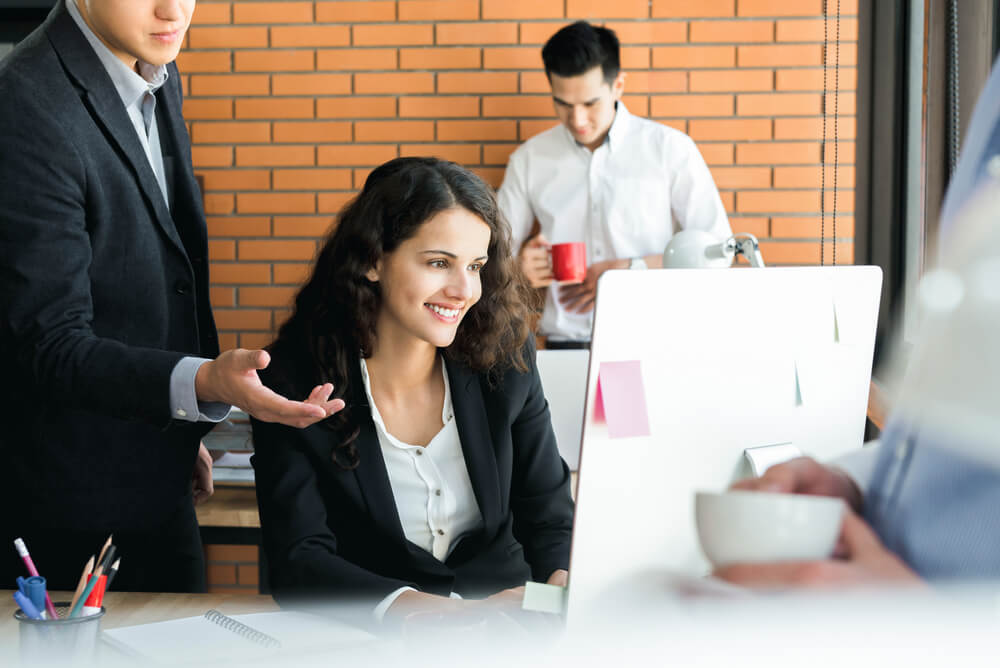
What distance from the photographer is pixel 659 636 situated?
12.0 inches

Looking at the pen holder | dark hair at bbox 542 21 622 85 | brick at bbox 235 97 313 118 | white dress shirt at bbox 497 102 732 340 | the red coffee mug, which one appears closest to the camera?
the pen holder

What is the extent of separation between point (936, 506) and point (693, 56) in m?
3.09

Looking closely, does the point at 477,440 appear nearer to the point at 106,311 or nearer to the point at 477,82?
the point at 106,311

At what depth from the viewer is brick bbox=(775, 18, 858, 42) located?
3131 millimetres

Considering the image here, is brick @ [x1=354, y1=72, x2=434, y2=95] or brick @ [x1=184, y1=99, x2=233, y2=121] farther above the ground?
brick @ [x1=354, y1=72, x2=434, y2=95]

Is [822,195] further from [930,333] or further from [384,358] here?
[930,333]

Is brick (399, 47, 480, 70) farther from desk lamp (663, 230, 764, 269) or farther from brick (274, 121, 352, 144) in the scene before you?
desk lamp (663, 230, 764, 269)

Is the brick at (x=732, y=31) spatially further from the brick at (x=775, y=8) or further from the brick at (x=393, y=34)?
the brick at (x=393, y=34)

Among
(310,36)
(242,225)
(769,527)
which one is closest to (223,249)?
(242,225)

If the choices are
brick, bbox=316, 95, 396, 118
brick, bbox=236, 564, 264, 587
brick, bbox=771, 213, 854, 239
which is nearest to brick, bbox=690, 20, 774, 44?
brick, bbox=771, 213, 854, 239

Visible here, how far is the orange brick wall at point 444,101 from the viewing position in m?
3.19

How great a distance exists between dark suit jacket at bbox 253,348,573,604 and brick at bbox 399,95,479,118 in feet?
6.15

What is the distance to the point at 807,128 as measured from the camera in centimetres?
321

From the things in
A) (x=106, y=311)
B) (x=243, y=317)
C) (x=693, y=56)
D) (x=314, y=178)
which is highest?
(x=693, y=56)
